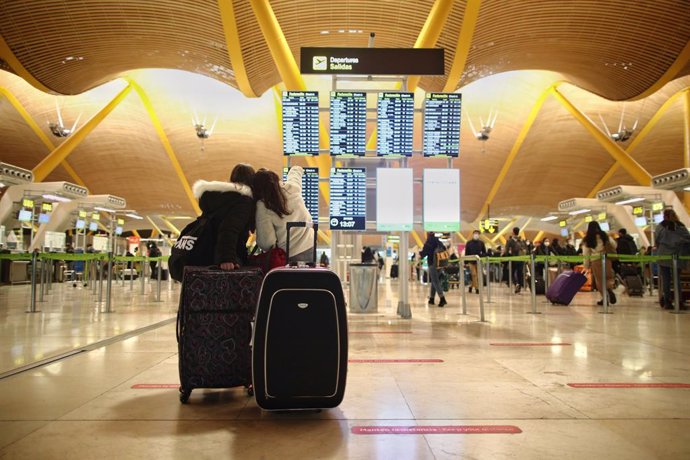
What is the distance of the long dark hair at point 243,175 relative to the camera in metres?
3.89

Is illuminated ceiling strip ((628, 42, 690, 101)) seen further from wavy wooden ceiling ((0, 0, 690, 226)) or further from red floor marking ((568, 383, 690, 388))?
red floor marking ((568, 383, 690, 388))

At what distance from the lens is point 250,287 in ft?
11.2

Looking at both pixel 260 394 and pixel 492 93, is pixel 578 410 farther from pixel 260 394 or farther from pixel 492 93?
pixel 492 93

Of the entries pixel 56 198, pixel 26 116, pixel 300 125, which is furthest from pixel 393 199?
pixel 26 116

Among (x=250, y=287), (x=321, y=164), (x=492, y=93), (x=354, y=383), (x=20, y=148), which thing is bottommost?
(x=354, y=383)

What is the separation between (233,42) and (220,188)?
1698 cm

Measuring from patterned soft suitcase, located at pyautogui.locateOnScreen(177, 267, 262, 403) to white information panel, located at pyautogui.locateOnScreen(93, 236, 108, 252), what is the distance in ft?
68.5

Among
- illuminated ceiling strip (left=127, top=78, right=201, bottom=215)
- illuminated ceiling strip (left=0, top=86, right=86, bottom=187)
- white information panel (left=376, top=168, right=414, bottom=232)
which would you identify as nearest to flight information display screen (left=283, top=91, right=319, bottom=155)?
white information panel (left=376, top=168, right=414, bottom=232)

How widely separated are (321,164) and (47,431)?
24228 millimetres

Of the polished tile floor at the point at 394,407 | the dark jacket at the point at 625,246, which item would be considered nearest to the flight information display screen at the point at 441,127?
the polished tile floor at the point at 394,407

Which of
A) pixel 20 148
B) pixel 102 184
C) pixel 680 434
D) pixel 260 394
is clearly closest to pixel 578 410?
pixel 680 434

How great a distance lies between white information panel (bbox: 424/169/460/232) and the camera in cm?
913

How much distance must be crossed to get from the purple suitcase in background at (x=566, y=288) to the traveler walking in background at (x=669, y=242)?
165cm

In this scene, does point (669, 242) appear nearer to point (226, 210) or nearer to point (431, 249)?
point (431, 249)
